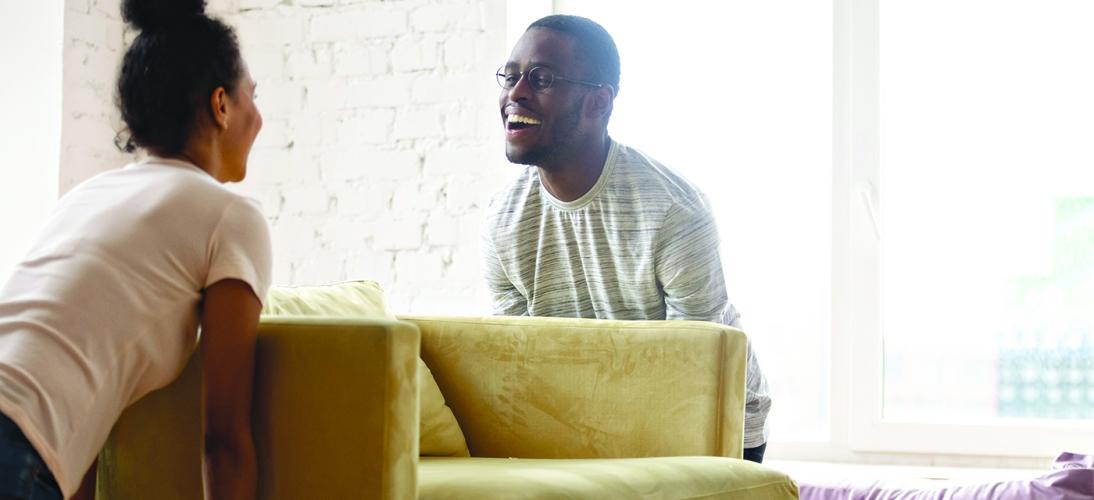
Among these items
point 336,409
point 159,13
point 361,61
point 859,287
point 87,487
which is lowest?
point 87,487

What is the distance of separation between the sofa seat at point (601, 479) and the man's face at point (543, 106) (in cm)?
64

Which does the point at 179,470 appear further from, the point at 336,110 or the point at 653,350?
the point at 336,110

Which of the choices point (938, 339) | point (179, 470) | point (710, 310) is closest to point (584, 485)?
point (179, 470)

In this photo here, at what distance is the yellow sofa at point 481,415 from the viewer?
1.33 metres

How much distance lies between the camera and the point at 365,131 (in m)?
3.39

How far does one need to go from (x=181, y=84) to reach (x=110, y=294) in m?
0.28

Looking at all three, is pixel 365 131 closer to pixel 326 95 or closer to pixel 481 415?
pixel 326 95

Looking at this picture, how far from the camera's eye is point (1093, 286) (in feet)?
9.75

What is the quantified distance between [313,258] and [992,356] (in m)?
1.80

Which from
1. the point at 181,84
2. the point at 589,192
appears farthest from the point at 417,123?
the point at 181,84

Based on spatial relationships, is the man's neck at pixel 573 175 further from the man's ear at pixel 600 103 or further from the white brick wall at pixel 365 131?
the white brick wall at pixel 365 131

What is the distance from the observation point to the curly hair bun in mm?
1439

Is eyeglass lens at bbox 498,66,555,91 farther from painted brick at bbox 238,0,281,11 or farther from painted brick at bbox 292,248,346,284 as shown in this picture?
painted brick at bbox 238,0,281,11

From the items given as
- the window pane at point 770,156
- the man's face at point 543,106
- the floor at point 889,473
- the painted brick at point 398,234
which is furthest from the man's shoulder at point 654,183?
the painted brick at point 398,234
